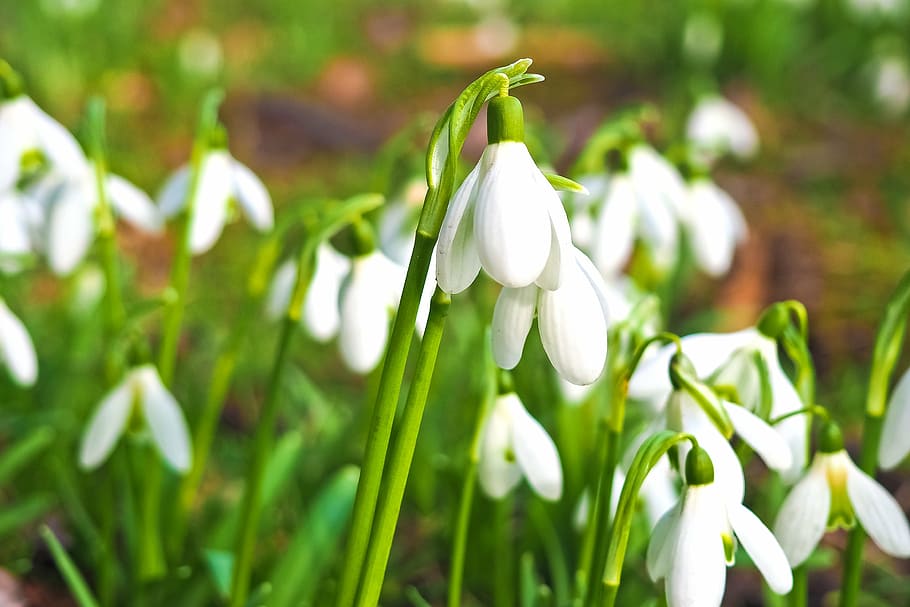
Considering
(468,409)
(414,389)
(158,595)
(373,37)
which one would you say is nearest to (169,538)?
(158,595)

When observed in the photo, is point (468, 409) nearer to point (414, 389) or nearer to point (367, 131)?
point (414, 389)

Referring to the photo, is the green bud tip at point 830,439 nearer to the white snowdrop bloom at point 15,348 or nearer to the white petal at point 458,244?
the white petal at point 458,244

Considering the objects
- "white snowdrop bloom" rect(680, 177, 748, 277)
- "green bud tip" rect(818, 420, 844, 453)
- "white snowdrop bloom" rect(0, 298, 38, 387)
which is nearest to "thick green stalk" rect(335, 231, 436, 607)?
"green bud tip" rect(818, 420, 844, 453)

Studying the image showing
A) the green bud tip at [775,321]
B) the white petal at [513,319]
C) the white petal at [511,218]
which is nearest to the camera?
the white petal at [511,218]

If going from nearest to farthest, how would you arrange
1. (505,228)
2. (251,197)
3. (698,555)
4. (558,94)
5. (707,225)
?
(505,228) < (698,555) < (251,197) < (707,225) < (558,94)

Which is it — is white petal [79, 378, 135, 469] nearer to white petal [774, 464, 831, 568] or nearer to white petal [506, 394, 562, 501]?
white petal [506, 394, 562, 501]

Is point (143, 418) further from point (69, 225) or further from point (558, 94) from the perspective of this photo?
point (558, 94)

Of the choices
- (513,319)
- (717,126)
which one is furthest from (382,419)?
(717,126)

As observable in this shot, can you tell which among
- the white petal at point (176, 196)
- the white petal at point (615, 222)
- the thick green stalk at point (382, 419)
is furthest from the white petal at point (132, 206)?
the thick green stalk at point (382, 419)
